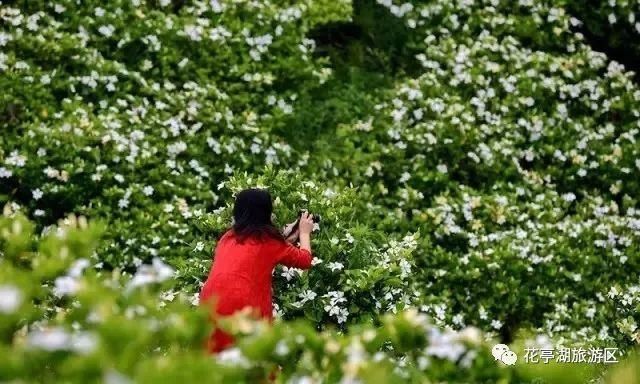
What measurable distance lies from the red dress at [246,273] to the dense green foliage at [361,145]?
0.65 meters

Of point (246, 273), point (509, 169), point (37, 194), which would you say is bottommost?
point (246, 273)

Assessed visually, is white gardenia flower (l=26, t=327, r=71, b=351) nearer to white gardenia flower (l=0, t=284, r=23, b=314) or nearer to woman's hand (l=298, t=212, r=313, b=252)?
white gardenia flower (l=0, t=284, r=23, b=314)

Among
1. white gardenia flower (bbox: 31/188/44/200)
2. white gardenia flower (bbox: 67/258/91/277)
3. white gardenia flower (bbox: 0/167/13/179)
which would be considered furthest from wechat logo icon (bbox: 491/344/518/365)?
white gardenia flower (bbox: 0/167/13/179)

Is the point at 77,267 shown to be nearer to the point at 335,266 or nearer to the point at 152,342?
the point at 152,342

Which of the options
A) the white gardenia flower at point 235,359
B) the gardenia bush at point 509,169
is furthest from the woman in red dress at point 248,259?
the gardenia bush at point 509,169

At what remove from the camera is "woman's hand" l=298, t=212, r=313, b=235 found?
17.3 feet

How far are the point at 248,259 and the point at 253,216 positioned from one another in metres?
0.27

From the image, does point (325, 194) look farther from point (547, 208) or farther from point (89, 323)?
point (89, 323)

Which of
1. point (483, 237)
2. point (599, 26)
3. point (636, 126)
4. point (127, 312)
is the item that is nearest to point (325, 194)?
point (483, 237)

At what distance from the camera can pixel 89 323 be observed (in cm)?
271

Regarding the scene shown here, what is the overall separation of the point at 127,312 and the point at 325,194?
346cm

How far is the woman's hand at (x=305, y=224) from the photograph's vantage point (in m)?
5.27

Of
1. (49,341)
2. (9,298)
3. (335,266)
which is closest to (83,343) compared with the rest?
(49,341)

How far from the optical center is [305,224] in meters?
5.31
